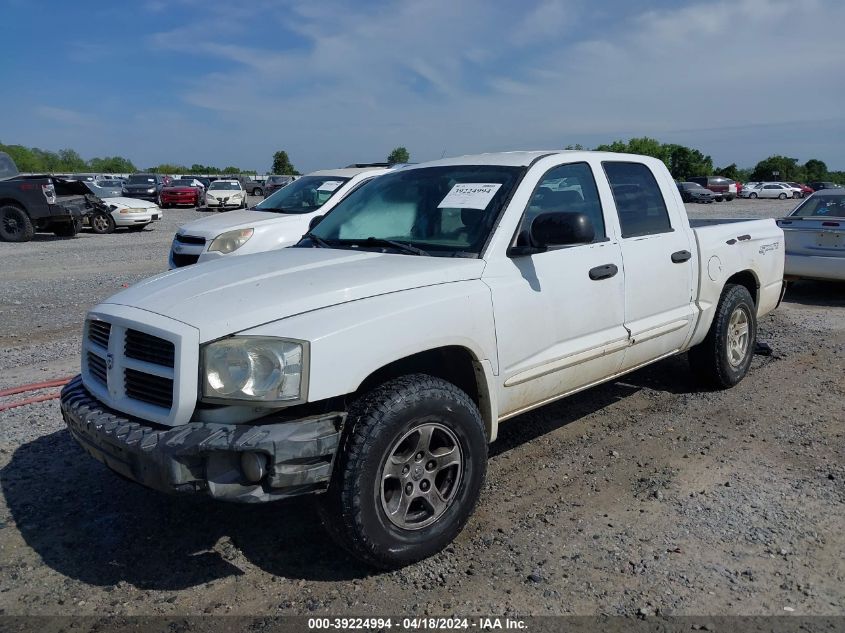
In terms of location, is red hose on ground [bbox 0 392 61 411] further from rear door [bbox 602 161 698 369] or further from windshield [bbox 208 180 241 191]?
windshield [bbox 208 180 241 191]

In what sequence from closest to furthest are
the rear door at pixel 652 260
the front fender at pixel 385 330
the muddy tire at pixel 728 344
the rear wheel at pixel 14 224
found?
the front fender at pixel 385 330 < the rear door at pixel 652 260 < the muddy tire at pixel 728 344 < the rear wheel at pixel 14 224

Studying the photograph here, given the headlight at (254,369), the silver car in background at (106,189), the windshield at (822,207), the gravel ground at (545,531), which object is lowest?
the gravel ground at (545,531)

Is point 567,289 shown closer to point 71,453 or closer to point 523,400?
point 523,400

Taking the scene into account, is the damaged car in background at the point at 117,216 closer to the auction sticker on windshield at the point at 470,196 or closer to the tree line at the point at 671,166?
the auction sticker on windshield at the point at 470,196

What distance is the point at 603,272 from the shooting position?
4.38 m

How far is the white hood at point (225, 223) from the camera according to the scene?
30.1 feet

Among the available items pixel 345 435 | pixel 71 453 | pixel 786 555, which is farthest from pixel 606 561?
pixel 71 453

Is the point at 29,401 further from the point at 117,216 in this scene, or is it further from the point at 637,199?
the point at 117,216

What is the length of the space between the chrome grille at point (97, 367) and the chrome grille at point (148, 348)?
0.26 metres

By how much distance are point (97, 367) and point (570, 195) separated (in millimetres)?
2816

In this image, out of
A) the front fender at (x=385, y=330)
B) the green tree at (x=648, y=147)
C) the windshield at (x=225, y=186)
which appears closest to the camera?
the front fender at (x=385, y=330)

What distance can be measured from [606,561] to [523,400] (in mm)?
936

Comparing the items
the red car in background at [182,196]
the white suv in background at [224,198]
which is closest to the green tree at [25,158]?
the red car in background at [182,196]

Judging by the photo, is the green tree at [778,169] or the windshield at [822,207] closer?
the windshield at [822,207]
